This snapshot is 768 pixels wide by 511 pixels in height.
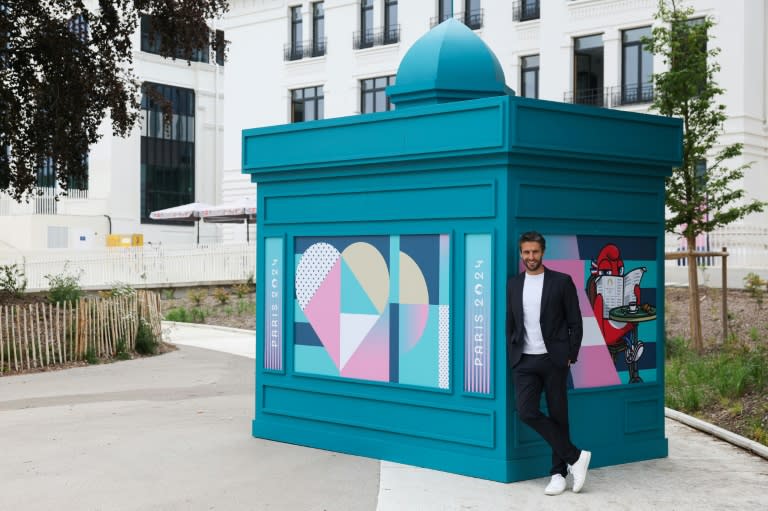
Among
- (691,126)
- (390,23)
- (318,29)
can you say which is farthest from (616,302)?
(318,29)

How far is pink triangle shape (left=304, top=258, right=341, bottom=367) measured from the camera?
31.9 ft

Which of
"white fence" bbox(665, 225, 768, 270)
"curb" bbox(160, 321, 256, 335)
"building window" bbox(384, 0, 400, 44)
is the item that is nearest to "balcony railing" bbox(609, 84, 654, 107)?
"white fence" bbox(665, 225, 768, 270)

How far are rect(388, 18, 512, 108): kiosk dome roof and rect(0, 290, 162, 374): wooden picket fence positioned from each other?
8532 mm

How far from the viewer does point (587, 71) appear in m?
37.1

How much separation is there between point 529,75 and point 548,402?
31.9 metres

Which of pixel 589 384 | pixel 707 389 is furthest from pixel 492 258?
pixel 707 389

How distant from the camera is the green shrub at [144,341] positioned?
1875cm

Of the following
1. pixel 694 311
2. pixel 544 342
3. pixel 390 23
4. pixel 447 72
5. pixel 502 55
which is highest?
pixel 390 23

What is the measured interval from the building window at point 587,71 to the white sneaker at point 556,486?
30.0 m

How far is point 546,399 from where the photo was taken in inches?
324

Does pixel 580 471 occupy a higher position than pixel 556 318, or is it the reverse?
pixel 556 318

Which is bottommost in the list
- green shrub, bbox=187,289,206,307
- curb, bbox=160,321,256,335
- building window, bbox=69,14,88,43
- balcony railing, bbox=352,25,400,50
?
curb, bbox=160,321,256,335

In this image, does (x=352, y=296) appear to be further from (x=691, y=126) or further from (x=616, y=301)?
(x=691, y=126)

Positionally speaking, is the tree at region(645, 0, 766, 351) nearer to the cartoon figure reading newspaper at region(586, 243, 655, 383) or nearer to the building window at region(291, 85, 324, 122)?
the cartoon figure reading newspaper at region(586, 243, 655, 383)
